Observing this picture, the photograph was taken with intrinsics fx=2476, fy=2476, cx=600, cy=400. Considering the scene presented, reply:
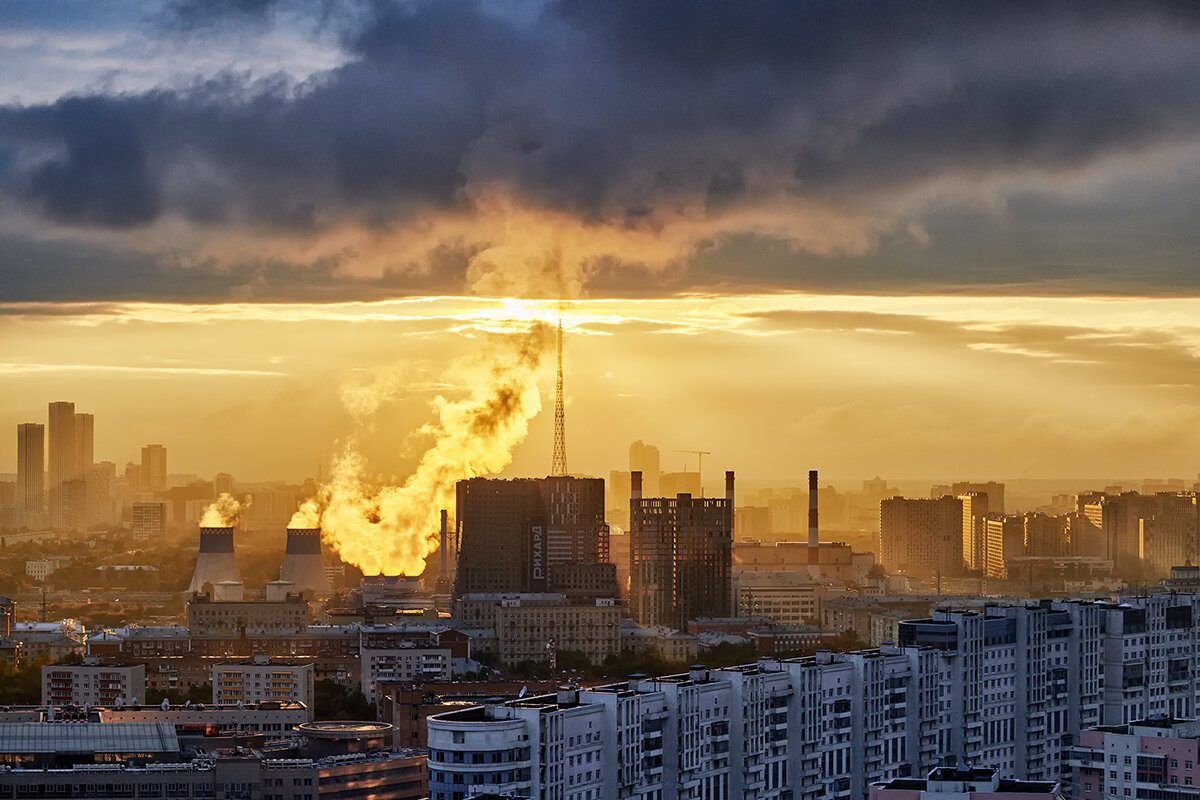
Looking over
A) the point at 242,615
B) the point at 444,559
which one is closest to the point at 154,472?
the point at 444,559

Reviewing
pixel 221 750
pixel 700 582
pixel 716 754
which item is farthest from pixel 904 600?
pixel 716 754

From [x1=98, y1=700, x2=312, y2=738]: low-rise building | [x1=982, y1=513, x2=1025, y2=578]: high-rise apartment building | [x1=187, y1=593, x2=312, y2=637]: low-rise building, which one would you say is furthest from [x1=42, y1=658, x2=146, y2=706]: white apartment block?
[x1=982, y1=513, x2=1025, y2=578]: high-rise apartment building

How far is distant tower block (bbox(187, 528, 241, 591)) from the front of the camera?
6562 centimetres

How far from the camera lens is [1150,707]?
30.4 meters

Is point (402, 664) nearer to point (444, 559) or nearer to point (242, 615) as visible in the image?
point (242, 615)

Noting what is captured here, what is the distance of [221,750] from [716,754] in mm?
8399

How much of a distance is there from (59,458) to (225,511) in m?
10.00

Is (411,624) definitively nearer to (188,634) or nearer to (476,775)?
(188,634)

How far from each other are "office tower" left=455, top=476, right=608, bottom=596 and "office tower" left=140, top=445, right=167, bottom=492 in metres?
33.8

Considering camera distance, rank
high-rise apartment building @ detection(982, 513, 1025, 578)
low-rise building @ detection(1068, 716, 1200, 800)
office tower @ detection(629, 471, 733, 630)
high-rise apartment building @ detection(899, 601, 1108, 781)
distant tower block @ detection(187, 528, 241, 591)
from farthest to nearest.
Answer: high-rise apartment building @ detection(982, 513, 1025, 578) < distant tower block @ detection(187, 528, 241, 591) < office tower @ detection(629, 471, 733, 630) < high-rise apartment building @ detection(899, 601, 1108, 781) < low-rise building @ detection(1068, 716, 1200, 800)

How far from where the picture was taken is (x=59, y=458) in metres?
92.0

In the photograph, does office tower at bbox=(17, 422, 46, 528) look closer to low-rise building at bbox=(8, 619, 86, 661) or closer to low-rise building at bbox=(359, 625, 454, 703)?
low-rise building at bbox=(8, 619, 86, 661)

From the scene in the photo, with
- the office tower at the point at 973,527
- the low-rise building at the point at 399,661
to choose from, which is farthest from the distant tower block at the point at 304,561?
the office tower at the point at 973,527

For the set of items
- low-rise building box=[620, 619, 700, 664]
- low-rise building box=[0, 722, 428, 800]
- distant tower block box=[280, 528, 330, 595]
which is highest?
distant tower block box=[280, 528, 330, 595]
